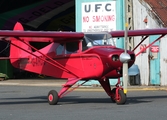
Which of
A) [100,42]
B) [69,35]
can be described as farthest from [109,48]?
[69,35]

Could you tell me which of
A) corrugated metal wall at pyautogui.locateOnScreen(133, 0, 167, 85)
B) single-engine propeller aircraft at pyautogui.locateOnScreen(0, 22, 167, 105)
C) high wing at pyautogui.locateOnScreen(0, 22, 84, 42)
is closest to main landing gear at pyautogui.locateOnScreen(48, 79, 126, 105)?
single-engine propeller aircraft at pyautogui.locateOnScreen(0, 22, 167, 105)

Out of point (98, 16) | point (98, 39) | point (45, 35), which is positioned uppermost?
point (98, 16)

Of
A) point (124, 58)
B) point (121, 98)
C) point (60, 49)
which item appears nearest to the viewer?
point (124, 58)

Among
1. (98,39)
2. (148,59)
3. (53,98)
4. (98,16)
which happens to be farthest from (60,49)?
(148,59)

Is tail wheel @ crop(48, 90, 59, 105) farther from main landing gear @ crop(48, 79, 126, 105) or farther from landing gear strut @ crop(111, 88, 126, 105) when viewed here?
landing gear strut @ crop(111, 88, 126, 105)

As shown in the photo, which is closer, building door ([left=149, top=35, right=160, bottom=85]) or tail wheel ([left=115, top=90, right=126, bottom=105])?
tail wheel ([left=115, top=90, right=126, bottom=105])

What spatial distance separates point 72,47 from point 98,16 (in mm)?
9865

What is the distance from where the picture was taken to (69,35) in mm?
16562

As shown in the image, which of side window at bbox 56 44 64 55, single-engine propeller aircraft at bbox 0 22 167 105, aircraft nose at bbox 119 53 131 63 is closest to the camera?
aircraft nose at bbox 119 53 131 63

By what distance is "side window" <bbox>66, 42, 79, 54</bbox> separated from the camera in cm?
1679

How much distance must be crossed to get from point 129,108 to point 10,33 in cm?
461

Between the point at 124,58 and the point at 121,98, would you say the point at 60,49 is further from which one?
the point at 124,58

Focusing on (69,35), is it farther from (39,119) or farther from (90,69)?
(39,119)

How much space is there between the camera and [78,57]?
54.2 ft
